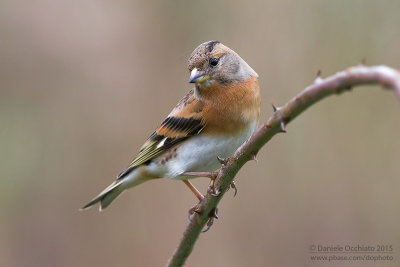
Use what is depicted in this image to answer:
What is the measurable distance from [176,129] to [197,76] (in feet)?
1.25

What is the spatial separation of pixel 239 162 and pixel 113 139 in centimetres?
322

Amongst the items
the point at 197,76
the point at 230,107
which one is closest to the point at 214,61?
the point at 197,76

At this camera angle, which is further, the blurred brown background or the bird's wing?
the blurred brown background

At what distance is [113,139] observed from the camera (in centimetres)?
470

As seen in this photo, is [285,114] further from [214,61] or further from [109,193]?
[109,193]

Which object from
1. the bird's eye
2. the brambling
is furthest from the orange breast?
the bird's eye

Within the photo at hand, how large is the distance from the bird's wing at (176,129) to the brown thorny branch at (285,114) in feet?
4.08

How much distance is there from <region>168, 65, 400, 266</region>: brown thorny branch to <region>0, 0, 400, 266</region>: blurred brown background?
2.16 m

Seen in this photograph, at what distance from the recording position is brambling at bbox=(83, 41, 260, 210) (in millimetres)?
3074

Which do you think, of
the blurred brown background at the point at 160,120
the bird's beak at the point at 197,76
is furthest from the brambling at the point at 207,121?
the blurred brown background at the point at 160,120

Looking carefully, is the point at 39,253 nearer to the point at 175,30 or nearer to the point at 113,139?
the point at 113,139

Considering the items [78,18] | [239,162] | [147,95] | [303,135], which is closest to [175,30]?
[147,95]

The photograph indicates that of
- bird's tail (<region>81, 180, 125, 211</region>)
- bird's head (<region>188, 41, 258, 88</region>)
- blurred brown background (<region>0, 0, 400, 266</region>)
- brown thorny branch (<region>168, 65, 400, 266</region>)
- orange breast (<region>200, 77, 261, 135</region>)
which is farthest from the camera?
blurred brown background (<region>0, 0, 400, 266</region>)

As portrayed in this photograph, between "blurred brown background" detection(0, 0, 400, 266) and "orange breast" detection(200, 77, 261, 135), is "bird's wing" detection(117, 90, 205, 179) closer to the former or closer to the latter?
"orange breast" detection(200, 77, 261, 135)
